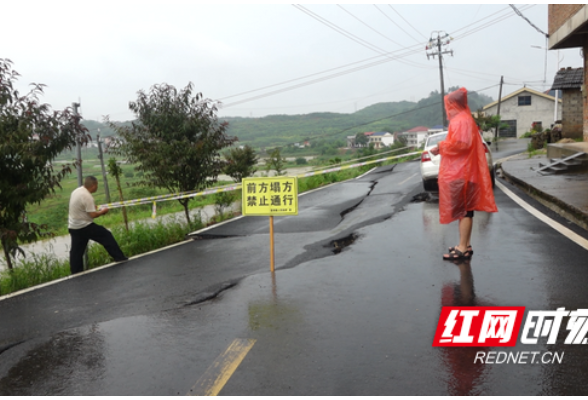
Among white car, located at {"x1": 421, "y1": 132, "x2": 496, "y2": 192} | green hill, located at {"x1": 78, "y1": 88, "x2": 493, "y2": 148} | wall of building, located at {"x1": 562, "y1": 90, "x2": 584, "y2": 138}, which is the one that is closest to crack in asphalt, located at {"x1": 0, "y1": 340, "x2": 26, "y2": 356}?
white car, located at {"x1": 421, "y1": 132, "x2": 496, "y2": 192}

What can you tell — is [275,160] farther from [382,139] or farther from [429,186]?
[382,139]

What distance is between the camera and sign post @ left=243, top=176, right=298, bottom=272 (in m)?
6.61

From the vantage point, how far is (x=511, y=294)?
15.9 feet

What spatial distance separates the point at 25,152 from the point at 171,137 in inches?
173

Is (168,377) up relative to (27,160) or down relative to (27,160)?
down

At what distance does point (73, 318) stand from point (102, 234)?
3.06 meters

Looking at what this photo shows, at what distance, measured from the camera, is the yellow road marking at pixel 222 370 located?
3.35 metres

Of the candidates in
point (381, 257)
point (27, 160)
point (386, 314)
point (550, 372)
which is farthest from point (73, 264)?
point (550, 372)

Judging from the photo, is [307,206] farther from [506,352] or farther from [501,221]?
[506,352]

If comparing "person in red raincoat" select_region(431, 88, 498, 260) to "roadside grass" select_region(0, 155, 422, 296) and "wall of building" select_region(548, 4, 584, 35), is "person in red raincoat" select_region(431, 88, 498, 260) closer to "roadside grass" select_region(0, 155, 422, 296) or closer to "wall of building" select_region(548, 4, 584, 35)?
"roadside grass" select_region(0, 155, 422, 296)

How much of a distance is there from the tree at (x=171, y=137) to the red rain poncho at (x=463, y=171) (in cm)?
735

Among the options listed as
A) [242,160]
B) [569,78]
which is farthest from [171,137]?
[569,78]

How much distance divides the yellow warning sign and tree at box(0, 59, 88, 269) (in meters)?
3.80

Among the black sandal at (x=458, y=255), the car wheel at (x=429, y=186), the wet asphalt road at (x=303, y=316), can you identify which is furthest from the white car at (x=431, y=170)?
the black sandal at (x=458, y=255)
